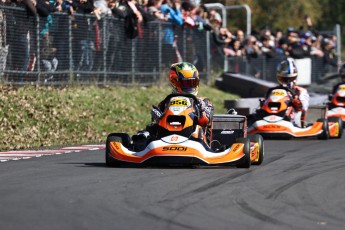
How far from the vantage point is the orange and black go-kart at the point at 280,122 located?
1855 cm

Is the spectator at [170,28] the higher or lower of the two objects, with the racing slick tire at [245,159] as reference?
higher

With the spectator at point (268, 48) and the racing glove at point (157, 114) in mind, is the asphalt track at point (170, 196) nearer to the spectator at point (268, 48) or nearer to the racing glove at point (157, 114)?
the racing glove at point (157, 114)

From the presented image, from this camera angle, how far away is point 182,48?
25.7 metres

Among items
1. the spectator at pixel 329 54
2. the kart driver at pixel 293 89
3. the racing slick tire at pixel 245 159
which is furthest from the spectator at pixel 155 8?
the spectator at pixel 329 54

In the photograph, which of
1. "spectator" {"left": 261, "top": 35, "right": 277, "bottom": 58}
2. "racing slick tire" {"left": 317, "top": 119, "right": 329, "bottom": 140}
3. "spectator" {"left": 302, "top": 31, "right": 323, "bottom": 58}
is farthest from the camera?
"spectator" {"left": 302, "top": 31, "right": 323, "bottom": 58}

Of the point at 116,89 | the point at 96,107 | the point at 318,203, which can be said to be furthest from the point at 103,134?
the point at 318,203

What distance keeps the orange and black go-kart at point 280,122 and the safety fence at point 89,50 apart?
13.5 feet

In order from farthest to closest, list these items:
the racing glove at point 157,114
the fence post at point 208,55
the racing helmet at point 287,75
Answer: the fence post at point 208,55, the racing helmet at point 287,75, the racing glove at point 157,114

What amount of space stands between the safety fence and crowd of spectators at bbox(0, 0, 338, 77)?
2 cm

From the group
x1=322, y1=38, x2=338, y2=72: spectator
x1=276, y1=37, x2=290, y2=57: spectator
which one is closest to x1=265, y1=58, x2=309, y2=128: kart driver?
x1=276, y1=37, x2=290, y2=57: spectator

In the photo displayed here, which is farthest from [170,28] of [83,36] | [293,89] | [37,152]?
[37,152]

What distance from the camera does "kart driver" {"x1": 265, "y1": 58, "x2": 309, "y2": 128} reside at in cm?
1888

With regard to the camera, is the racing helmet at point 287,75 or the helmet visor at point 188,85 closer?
the helmet visor at point 188,85

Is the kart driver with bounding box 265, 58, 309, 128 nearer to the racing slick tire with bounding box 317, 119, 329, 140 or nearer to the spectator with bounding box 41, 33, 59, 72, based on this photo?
the racing slick tire with bounding box 317, 119, 329, 140
